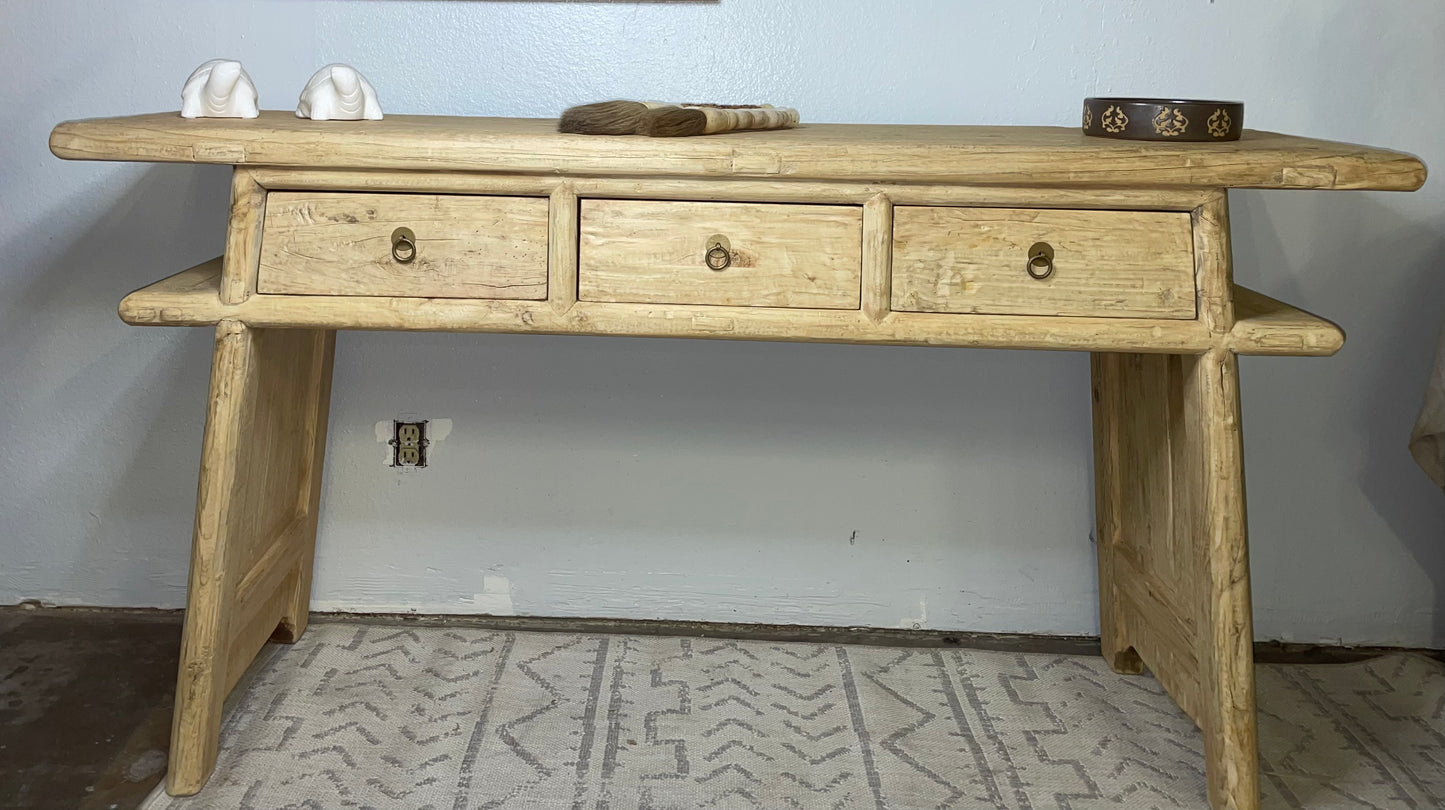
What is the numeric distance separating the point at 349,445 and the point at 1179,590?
1.46 meters

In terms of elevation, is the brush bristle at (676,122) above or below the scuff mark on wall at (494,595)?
above

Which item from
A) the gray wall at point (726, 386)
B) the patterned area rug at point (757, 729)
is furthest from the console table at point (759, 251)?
the gray wall at point (726, 386)

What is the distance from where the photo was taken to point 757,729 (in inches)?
71.2

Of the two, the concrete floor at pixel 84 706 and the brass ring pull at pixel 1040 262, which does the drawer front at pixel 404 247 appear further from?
the concrete floor at pixel 84 706

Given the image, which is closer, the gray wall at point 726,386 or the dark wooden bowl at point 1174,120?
the dark wooden bowl at point 1174,120

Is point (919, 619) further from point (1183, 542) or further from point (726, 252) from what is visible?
point (726, 252)

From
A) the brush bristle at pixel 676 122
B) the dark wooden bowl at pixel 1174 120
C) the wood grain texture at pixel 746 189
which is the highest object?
the dark wooden bowl at pixel 1174 120

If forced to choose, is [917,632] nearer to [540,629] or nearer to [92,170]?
[540,629]

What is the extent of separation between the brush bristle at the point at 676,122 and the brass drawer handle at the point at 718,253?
142 mm

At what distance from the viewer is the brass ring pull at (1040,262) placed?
1.48 meters

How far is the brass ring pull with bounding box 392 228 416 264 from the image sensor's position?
1503 mm

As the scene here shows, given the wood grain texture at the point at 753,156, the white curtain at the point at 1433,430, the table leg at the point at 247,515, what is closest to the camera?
the wood grain texture at the point at 753,156

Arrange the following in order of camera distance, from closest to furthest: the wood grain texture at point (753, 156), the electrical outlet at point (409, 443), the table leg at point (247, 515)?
the wood grain texture at point (753, 156) < the table leg at point (247, 515) < the electrical outlet at point (409, 443)

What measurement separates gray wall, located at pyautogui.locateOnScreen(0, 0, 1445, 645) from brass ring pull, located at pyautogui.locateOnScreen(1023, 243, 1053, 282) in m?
0.63
